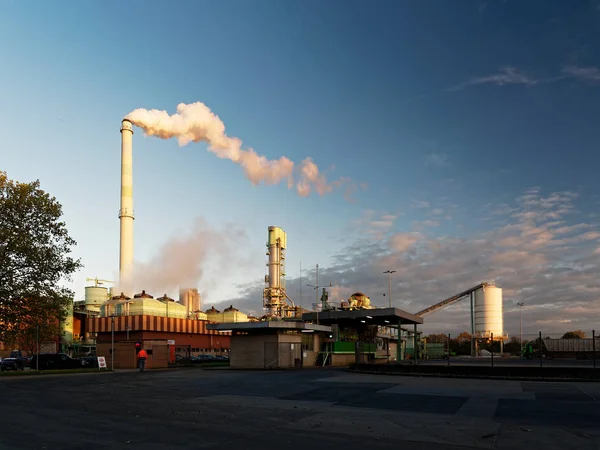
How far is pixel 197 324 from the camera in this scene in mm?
103312

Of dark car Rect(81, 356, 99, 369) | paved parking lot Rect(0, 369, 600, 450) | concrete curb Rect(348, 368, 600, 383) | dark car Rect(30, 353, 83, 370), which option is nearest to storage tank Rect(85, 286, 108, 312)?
dark car Rect(81, 356, 99, 369)

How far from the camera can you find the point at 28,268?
143 ft

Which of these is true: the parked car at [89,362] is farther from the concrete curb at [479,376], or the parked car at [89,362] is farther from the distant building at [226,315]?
the distant building at [226,315]

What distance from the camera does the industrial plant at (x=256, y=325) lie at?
51344mm

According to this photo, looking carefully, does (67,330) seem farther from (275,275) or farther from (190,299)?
(275,275)

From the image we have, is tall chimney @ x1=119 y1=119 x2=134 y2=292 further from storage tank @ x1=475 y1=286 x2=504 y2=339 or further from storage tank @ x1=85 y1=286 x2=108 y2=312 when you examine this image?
storage tank @ x1=475 y1=286 x2=504 y2=339

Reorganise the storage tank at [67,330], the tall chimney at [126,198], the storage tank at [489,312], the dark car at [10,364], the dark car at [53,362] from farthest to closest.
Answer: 1. the storage tank at [489,312]
2. the storage tank at [67,330]
3. the tall chimney at [126,198]
4. the dark car at [10,364]
5. the dark car at [53,362]

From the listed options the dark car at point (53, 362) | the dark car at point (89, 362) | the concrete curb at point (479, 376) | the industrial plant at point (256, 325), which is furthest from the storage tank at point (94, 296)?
the concrete curb at point (479, 376)

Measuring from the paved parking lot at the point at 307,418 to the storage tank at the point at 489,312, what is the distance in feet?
290

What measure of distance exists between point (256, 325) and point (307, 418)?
3471cm

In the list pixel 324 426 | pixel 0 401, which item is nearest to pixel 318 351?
pixel 0 401

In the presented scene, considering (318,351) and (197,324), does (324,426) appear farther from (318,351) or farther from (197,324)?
(197,324)

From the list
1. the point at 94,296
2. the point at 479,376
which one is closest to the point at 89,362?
the point at 479,376

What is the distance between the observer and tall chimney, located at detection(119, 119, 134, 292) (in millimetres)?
91688
